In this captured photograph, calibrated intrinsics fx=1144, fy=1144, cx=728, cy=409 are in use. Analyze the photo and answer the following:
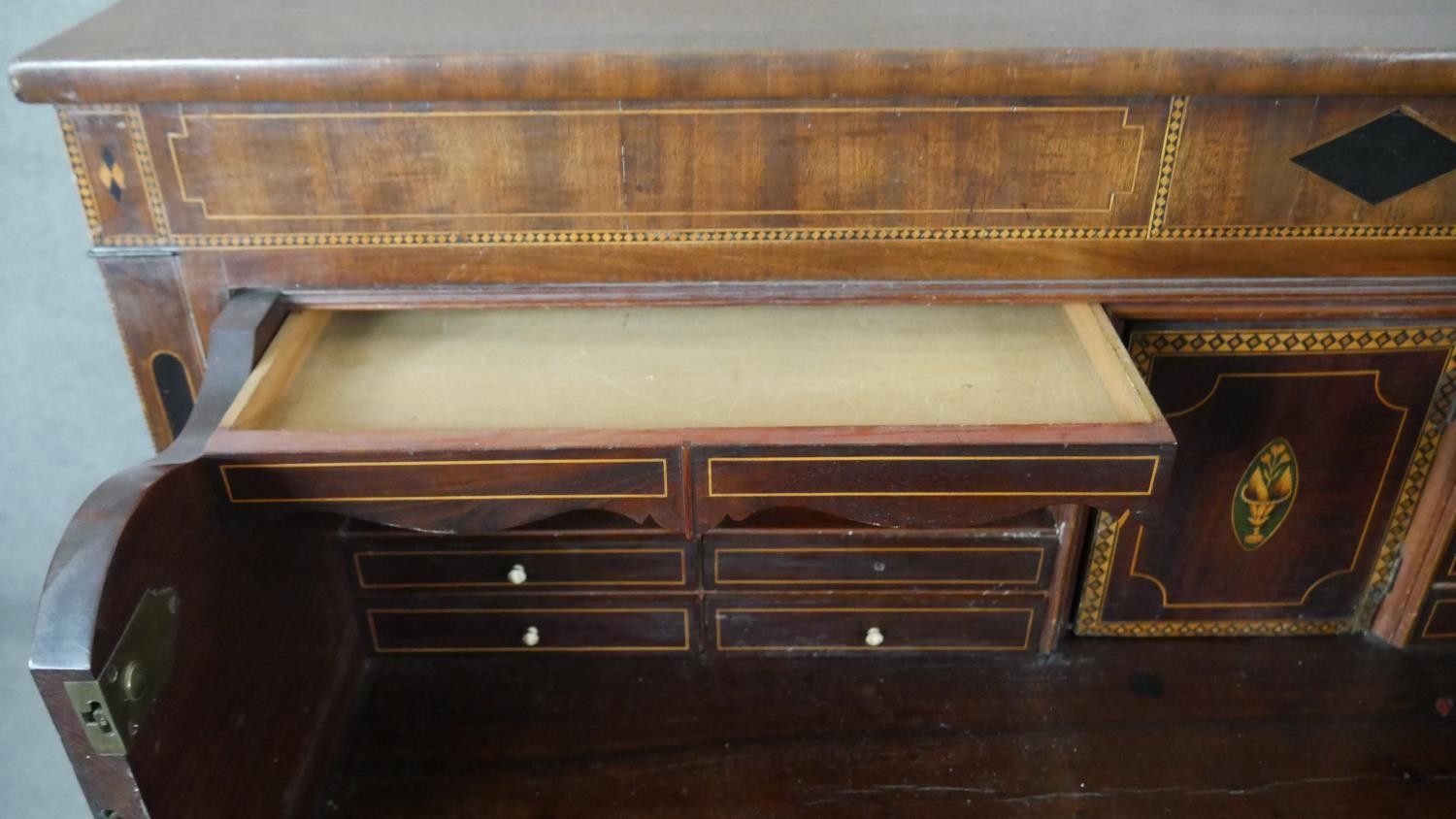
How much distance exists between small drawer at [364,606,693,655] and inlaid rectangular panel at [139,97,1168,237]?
2.08ft

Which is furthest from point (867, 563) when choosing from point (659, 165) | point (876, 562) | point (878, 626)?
point (659, 165)

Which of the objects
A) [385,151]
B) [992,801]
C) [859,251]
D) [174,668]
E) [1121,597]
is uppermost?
[385,151]

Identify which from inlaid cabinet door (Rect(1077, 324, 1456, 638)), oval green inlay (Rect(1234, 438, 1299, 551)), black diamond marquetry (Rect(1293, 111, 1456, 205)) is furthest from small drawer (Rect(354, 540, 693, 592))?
black diamond marquetry (Rect(1293, 111, 1456, 205))

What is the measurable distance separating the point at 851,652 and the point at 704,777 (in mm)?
304

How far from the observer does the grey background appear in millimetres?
1719

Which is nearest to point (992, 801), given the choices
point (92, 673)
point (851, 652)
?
point (851, 652)

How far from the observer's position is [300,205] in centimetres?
128

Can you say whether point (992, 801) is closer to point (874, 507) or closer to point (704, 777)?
point (704, 777)

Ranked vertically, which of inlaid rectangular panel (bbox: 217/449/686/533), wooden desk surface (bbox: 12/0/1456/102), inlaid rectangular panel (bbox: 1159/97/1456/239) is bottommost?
inlaid rectangular panel (bbox: 217/449/686/533)

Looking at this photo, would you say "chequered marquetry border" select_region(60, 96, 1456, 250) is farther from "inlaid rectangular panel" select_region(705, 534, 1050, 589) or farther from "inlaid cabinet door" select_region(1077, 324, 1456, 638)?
"inlaid rectangular panel" select_region(705, 534, 1050, 589)

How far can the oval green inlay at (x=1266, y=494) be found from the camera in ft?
5.11

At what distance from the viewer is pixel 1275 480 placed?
5.20 feet

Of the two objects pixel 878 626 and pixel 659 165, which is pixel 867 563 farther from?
pixel 659 165

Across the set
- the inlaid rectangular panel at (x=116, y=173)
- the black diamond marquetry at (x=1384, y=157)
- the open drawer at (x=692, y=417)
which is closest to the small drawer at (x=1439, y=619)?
the black diamond marquetry at (x=1384, y=157)
